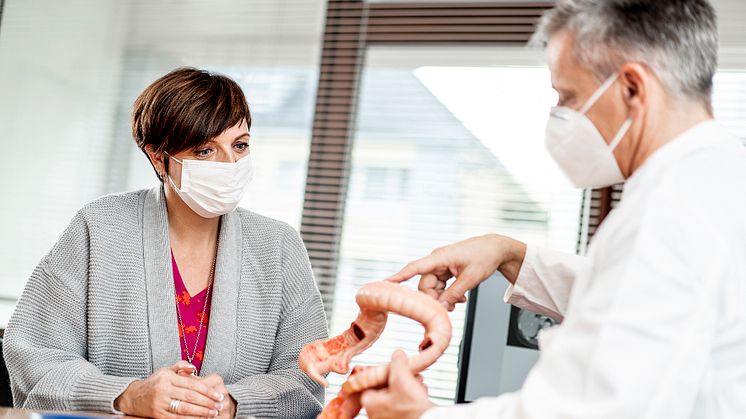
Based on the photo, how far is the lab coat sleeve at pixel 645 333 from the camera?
0.80 m

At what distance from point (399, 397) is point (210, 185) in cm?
87

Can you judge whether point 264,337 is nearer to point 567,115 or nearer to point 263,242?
point 263,242

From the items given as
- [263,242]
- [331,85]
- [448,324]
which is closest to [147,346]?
[263,242]

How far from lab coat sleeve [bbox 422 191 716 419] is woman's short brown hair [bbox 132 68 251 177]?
1080mm

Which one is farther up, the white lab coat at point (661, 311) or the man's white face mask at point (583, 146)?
the man's white face mask at point (583, 146)

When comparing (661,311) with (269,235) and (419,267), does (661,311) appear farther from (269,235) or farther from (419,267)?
(269,235)

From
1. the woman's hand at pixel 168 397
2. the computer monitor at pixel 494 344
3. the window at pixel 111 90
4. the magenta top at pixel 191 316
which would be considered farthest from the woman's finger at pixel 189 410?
the window at pixel 111 90

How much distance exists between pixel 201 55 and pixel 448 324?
8.50 ft

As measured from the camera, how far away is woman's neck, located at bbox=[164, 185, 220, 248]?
71.1 inches

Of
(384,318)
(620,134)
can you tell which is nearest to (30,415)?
(384,318)

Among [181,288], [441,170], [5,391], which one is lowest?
[5,391]

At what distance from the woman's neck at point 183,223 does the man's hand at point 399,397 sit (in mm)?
898

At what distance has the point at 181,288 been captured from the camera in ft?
5.74

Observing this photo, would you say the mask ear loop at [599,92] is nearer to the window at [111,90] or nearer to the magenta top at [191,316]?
the magenta top at [191,316]
